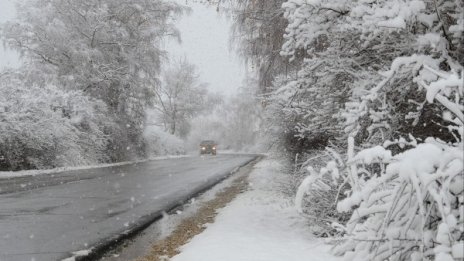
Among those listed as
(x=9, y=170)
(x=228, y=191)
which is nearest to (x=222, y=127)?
(x=9, y=170)

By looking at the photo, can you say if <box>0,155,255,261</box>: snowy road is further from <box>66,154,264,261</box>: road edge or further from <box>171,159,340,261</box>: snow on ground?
<box>171,159,340,261</box>: snow on ground

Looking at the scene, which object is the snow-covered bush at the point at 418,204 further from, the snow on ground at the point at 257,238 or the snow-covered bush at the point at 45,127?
the snow-covered bush at the point at 45,127

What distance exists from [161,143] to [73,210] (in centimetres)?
3317

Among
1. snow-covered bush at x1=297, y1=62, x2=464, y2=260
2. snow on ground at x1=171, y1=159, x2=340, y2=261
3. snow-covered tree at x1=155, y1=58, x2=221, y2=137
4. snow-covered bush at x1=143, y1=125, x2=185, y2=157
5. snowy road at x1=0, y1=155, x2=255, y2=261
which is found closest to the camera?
snow-covered bush at x1=297, y1=62, x2=464, y2=260

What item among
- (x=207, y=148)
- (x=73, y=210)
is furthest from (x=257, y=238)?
(x=207, y=148)

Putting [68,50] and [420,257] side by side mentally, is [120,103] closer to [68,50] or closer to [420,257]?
[68,50]

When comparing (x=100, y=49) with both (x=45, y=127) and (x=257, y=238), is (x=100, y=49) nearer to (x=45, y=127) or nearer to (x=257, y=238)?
(x=45, y=127)

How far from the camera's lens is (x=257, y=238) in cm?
650

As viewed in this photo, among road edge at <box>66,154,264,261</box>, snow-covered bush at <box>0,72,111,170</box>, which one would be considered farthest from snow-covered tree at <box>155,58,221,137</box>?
road edge at <box>66,154,264,261</box>

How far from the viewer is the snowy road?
6.45 meters

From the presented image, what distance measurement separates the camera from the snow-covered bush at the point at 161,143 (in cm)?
3726

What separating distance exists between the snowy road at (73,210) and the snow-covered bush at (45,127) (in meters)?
5.52

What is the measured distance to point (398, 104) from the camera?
5.76 metres

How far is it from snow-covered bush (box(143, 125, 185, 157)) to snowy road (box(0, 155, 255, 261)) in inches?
775
